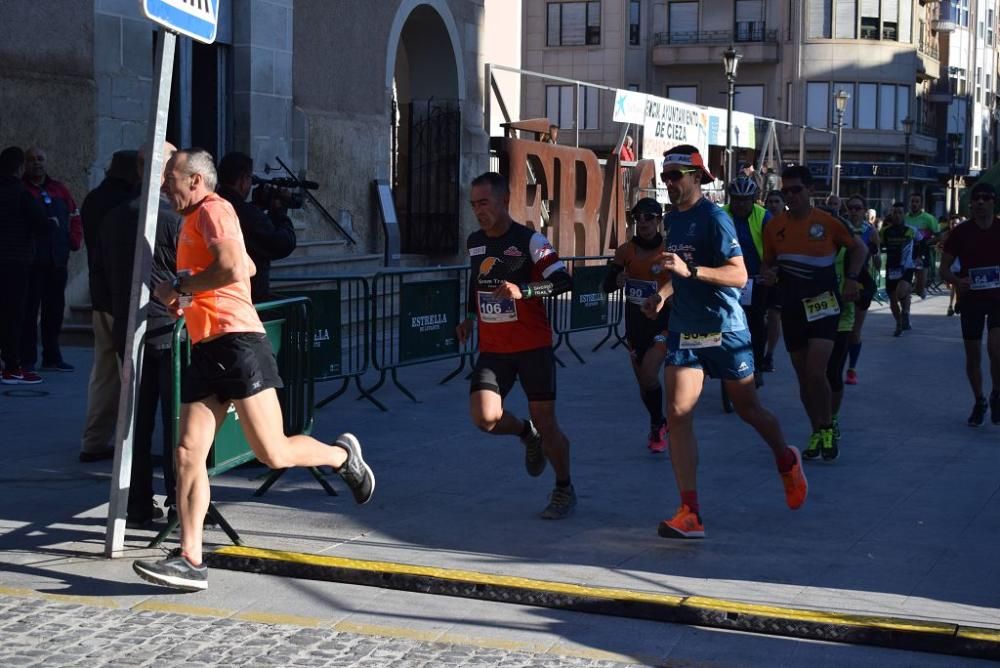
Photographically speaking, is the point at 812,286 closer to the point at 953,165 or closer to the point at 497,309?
the point at 497,309

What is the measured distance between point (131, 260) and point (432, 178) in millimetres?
14289

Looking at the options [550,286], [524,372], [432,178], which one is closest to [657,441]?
[524,372]

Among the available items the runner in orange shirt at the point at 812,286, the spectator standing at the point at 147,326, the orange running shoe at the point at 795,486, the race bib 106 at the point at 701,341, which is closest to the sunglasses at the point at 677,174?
the race bib 106 at the point at 701,341

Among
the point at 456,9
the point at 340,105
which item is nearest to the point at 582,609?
the point at 340,105

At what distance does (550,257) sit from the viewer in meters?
7.76

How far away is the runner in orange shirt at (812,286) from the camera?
9.82 m

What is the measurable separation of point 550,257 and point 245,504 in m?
2.18

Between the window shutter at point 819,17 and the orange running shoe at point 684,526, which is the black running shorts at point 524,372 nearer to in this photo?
the orange running shoe at point 684,526

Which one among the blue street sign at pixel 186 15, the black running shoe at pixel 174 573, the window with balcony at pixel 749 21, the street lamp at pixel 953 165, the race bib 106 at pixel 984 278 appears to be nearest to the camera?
the black running shoe at pixel 174 573

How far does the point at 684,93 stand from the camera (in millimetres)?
61344

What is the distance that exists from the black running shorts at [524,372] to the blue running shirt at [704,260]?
27.3 inches

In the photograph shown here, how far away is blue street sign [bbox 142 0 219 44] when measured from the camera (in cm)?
654

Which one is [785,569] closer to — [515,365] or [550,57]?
[515,365]

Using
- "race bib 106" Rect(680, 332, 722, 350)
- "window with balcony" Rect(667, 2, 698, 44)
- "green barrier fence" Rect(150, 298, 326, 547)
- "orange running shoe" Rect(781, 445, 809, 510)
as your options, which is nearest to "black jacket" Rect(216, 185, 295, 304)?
"green barrier fence" Rect(150, 298, 326, 547)
